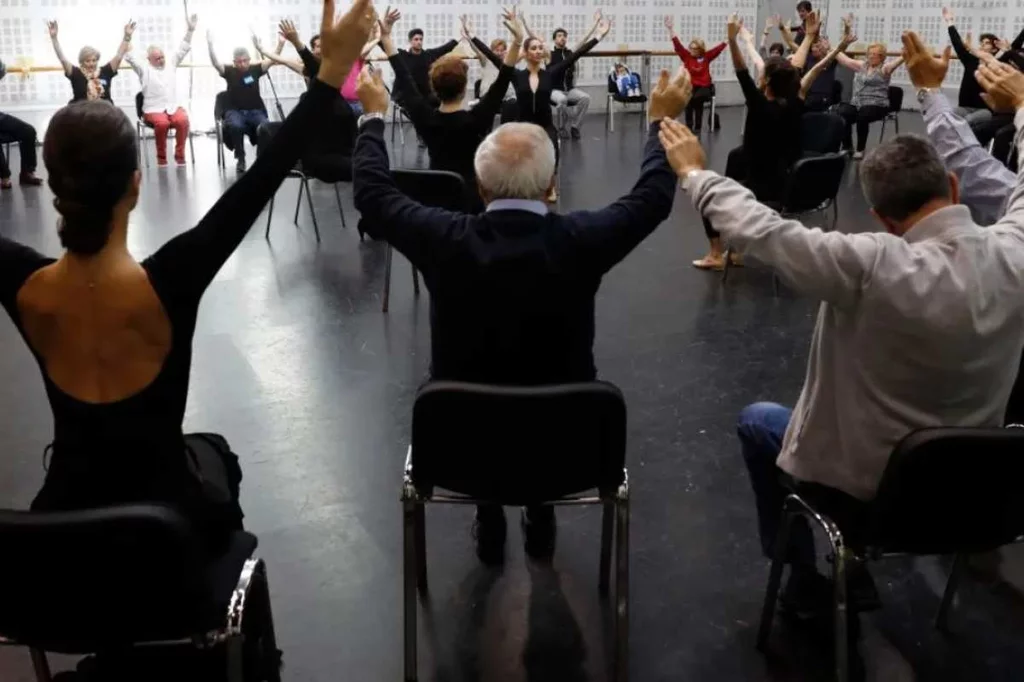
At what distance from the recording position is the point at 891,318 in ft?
6.31

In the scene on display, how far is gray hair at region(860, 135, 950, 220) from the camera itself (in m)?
1.98

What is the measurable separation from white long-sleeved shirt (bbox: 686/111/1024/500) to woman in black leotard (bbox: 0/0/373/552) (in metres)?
0.98

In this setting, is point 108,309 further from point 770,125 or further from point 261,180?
point 770,125

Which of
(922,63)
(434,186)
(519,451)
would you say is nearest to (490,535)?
(519,451)

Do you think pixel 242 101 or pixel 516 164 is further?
pixel 242 101

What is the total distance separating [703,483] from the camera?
325 cm

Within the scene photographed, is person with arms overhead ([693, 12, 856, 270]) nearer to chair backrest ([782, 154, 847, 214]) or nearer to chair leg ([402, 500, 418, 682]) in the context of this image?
chair backrest ([782, 154, 847, 214])

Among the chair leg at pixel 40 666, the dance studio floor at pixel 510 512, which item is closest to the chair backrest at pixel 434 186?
the dance studio floor at pixel 510 512

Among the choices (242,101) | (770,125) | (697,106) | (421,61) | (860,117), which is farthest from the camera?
(697,106)

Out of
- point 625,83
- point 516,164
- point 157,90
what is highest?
point 625,83

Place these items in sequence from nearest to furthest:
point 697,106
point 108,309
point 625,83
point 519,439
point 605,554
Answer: point 108,309, point 519,439, point 605,554, point 697,106, point 625,83

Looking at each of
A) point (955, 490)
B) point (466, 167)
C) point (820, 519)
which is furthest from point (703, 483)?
point (466, 167)

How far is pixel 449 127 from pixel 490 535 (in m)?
2.97

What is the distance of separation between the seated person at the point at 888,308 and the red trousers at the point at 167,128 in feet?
28.9
